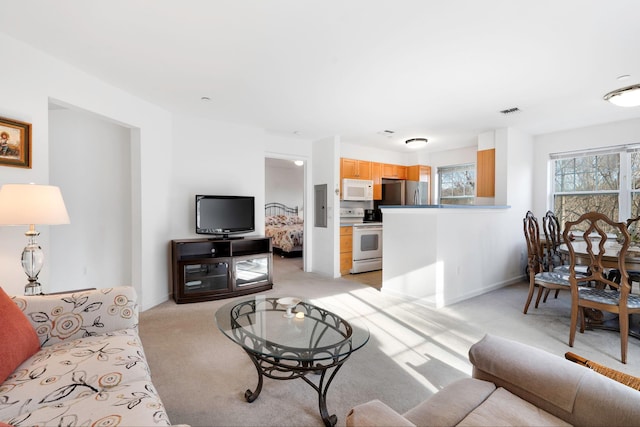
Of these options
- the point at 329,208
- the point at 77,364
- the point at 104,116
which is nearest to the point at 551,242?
the point at 329,208

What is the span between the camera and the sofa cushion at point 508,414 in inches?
39.1

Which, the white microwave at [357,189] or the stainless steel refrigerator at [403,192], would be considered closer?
the white microwave at [357,189]

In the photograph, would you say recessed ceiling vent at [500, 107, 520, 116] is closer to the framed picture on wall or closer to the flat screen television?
the flat screen television

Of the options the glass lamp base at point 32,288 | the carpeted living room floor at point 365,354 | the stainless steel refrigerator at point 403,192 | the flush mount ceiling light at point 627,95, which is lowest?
the carpeted living room floor at point 365,354

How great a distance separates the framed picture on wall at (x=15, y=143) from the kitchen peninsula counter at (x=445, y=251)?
3.68 m

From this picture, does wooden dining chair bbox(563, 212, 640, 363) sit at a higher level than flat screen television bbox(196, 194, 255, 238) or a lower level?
lower

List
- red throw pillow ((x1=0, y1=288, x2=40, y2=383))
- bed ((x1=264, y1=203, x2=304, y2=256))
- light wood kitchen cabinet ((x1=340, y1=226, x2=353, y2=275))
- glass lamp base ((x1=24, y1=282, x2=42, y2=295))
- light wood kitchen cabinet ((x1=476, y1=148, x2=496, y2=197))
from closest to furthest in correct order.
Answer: red throw pillow ((x1=0, y1=288, x2=40, y2=383)), glass lamp base ((x1=24, y1=282, x2=42, y2=295)), light wood kitchen cabinet ((x1=476, y1=148, x2=496, y2=197)), light wood kitchen cabinet ((x1=340, y1=226, x2=353, y2=275)), bed ((x1=264, y1=203, x2=304, y2=256))

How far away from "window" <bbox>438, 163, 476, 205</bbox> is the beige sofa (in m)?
5.26

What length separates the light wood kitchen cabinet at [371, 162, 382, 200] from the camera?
19.6 ft

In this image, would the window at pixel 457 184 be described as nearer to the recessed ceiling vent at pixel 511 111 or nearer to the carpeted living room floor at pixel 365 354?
the recessed ceiling vent at pixel 511 111

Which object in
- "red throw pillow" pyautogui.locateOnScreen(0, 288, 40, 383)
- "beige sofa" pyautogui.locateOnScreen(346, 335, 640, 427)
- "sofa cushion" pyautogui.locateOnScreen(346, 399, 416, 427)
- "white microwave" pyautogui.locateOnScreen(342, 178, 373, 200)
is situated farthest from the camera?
"white microwave" pyautogui.locateOnScreen(342, 178, 373, 200)

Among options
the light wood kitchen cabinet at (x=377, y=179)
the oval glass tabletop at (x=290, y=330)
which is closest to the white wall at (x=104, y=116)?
the oval glass tabletop at (x=290, y=330)

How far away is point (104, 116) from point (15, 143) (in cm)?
93

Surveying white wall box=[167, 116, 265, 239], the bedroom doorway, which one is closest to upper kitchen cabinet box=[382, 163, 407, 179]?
the bedroom doorway
